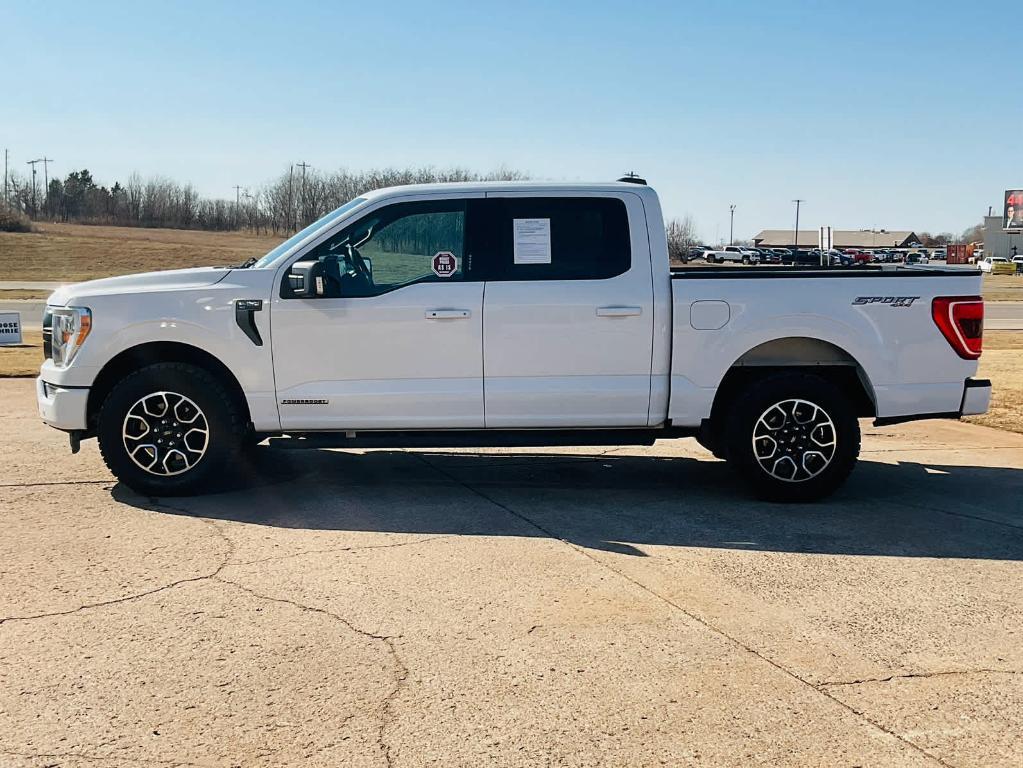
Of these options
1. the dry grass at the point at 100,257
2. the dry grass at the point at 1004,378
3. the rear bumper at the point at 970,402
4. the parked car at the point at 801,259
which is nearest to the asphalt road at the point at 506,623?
the rear bumper at the point at 970,402

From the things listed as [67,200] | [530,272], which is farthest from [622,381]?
[67,200]

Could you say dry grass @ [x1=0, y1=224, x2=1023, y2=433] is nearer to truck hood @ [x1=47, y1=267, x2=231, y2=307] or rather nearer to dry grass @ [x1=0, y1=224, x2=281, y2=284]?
dry grass @ [x1=0, y1=224, x2=281, y2=284]

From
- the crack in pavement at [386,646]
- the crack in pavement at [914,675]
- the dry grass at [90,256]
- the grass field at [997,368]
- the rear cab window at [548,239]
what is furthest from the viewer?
the dry grass at [90,256]

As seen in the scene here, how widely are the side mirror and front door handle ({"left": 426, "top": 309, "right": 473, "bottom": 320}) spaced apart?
2.45ft

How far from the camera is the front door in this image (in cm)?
679

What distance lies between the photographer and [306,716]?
3695 millimetres

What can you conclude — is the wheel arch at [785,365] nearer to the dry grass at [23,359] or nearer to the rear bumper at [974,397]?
the rear bumper at [974,397]

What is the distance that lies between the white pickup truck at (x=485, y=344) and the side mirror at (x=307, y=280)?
2 cm

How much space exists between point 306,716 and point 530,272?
3.84 metres

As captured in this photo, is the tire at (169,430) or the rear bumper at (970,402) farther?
the rear bumper at (970,402)

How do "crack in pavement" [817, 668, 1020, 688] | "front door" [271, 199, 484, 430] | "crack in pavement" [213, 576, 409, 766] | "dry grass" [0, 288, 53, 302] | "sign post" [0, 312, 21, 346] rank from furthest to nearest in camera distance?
"dry grass" [0, 288, 53, 302] → "sign post" [0, 312, 21, 346] → "front door" [271, 199, 484, 430] → "crack in pavement" [817, 668, 1020, 688] → "crack in pavement" [213, 576, 409, 766]

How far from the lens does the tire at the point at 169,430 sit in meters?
6.77

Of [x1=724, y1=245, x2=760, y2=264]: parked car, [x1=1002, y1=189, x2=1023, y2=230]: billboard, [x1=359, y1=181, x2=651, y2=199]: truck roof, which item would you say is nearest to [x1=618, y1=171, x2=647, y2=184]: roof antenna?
[x1=359, y1=181, x2=651, y2=199]: truck roof

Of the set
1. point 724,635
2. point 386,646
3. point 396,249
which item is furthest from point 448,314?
point 724,635
